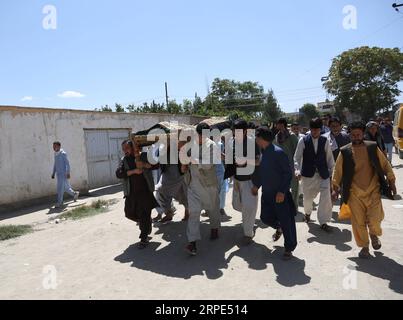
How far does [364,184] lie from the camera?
4855 mm

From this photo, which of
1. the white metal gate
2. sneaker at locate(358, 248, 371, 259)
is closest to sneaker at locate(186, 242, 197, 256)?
sneaker at locate(358, 248, 371, 259)

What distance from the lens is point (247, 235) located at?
571 centimetres

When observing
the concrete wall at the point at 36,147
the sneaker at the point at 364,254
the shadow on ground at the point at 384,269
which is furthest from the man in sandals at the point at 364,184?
the concrete wall at the point at 36,147

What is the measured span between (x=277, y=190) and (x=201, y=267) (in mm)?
1402

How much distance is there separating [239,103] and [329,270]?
61768 mm

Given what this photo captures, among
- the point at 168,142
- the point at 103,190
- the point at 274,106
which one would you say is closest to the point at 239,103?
the point at 274,106

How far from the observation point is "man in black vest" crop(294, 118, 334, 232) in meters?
6.13

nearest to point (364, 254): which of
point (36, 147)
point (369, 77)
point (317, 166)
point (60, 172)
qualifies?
point (317, 166)

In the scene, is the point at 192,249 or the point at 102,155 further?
the point at 102,155

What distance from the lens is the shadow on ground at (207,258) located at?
4586mm

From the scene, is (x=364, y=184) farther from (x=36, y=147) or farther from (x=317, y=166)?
(x=36, y=147)

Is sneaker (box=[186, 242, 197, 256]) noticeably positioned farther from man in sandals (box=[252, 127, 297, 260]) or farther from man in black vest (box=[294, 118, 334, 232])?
man in black vest (box=[294, 118, 334, 232])

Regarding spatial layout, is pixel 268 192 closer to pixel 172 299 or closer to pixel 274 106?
pixel 172 299

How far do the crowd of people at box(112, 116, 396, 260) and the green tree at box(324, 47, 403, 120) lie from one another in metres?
37.5
